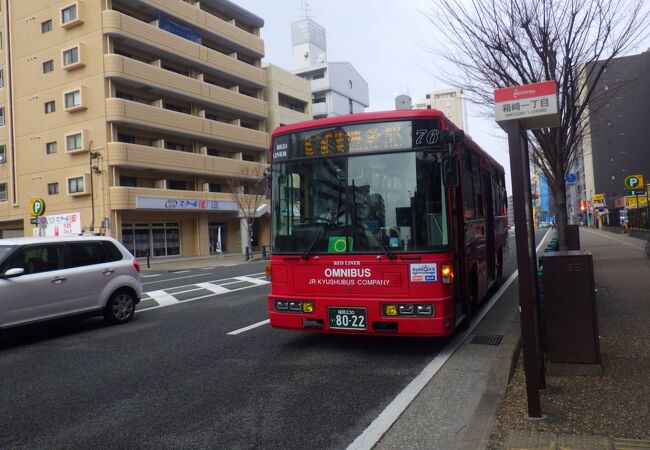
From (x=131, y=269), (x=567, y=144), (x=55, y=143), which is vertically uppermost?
(x=55, y=143)

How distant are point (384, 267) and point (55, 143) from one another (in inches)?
Answer: 1478

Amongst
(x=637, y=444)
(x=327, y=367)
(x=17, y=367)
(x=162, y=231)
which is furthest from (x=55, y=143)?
Result: (x=637, y=444)

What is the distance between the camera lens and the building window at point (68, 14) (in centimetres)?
3553

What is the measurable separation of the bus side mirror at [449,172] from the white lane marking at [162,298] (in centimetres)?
838

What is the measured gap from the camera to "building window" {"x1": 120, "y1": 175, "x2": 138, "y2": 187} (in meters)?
35.6

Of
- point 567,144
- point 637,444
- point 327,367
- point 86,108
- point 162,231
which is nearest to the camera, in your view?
point 637,444

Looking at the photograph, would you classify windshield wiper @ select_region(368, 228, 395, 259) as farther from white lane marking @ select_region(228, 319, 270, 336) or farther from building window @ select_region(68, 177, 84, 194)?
building window @ select_region(68, 177, 84, 194)

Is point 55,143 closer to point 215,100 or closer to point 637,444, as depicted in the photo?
point 215,100

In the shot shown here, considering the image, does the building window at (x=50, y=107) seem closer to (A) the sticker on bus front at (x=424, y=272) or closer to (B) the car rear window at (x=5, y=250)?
(B) the car rear window at (x=5, y=250)

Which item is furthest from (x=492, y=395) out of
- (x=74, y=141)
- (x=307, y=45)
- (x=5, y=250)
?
(x=307, y=45)

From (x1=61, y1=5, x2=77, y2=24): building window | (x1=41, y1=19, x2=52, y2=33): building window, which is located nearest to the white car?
(x1=61, y1=5, x2=77, y2=24): building window

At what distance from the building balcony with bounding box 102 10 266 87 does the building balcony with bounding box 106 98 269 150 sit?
4628mm

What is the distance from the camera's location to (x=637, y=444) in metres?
3.41

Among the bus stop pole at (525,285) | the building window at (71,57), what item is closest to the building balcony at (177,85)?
the building window at (71,57)
